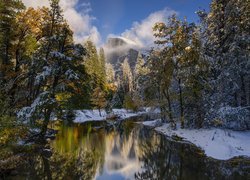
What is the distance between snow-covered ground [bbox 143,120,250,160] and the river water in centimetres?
89

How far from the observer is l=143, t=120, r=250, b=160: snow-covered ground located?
20062mm

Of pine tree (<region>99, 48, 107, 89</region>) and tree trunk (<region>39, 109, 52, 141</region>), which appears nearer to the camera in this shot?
tree trunk (<region>39, 109, 52, 141</region>)

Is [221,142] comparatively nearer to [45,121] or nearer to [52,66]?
[45,121]

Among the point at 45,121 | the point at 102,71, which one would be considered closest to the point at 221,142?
Result: the point at 45,121

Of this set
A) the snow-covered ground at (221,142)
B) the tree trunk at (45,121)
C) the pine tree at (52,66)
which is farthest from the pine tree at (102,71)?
the snow-covered ground at (221,142)

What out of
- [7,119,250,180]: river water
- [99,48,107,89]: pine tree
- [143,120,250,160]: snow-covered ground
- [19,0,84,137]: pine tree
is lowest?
[7,119,250,180]: river water

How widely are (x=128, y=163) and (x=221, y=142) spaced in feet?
25.5

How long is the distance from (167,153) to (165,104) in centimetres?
1577

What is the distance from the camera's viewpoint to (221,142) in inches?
874

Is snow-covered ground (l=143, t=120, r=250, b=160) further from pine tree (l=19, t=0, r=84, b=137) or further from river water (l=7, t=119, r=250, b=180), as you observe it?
pine tree (l=19, t=0, r=84, b=137)

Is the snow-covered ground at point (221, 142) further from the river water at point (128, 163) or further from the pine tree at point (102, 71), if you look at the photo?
the pine tree at point (102, 71)

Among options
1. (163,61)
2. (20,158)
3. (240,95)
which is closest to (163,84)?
(163,61)

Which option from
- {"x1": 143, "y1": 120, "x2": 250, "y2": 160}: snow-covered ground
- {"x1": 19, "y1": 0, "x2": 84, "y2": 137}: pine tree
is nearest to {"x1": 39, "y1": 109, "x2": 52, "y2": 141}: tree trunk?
{"x1": 19, "y1": 0, "x2": 84, "y2": 137}: pine tree

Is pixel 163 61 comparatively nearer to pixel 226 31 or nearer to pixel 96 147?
pixel 226 31
